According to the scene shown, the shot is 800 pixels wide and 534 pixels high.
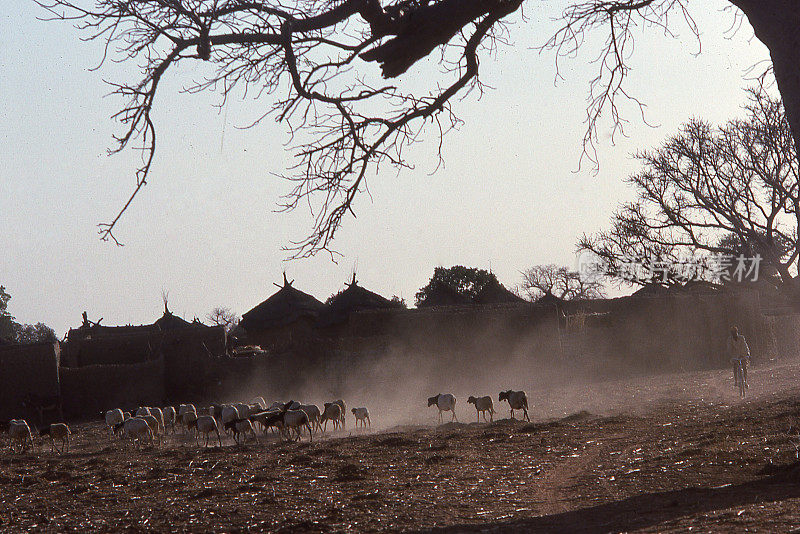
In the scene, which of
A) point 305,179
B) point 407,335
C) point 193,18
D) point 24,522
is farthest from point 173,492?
point 407,335

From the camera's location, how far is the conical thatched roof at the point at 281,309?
1830 inches

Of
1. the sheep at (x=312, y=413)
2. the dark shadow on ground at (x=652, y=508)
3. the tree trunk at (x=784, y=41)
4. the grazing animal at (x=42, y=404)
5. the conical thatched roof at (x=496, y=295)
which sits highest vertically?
the conical thatched roof at (x=496, y=295)

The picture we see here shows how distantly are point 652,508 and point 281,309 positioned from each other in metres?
40.4

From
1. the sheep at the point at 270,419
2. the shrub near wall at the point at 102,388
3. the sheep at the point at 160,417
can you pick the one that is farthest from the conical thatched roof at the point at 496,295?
the sheep at the point at 270,419

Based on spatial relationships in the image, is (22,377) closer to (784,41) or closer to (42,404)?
(42,404)

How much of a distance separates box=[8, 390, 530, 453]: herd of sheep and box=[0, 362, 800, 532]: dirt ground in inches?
44.1

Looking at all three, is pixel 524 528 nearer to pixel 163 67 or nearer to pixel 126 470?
pixel 163 67

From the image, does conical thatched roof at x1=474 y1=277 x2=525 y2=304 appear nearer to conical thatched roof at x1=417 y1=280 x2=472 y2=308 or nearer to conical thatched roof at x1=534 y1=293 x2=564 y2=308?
conical thatched roof at x1=417 y1=280 x2=472 y2=308

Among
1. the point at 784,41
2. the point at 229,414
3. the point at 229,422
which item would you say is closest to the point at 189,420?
the point at 229,414

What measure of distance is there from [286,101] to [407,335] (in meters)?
22.1

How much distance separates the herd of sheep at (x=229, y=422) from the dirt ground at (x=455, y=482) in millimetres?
1120

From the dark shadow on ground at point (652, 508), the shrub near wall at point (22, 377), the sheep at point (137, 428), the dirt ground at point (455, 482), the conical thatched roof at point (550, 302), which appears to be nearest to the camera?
the dark shadow on ground at point (652, 508)

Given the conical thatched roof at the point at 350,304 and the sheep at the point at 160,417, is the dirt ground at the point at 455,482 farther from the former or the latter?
the conical thatched roof at the point at 350,304

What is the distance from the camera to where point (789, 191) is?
89.4 feet
